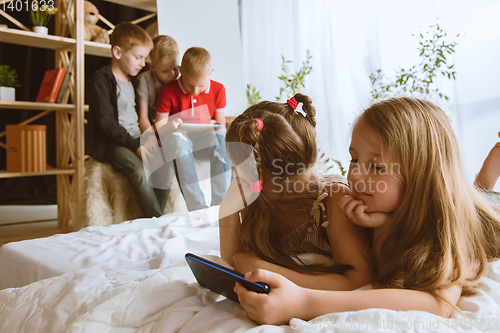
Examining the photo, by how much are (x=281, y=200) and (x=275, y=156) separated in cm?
11

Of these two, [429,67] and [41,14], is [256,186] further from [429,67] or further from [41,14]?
[41,14]

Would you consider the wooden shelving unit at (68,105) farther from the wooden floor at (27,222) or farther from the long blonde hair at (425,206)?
the long blonde hair at (425,206)

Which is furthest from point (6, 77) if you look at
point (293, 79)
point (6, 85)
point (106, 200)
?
point (293, 79)

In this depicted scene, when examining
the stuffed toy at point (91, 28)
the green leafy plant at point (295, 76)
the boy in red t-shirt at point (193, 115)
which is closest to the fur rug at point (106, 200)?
the boy in red t-shirt at point (193, 115)

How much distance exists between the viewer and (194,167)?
1712 mm

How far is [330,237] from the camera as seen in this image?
0.73 meters

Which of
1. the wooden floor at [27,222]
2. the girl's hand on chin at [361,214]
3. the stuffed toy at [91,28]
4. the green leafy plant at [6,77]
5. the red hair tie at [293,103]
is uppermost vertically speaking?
the stuffed toy at [91,28]

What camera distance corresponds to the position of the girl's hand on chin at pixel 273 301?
508 millimetres

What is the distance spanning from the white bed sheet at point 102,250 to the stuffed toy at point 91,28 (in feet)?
5.71

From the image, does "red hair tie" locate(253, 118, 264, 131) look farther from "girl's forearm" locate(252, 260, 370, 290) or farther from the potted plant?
Answer: the potted plant

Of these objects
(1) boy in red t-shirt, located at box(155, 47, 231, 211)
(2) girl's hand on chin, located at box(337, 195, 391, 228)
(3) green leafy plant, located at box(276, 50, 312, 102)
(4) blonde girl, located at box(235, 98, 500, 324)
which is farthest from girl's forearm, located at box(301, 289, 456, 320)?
(3) green leafy plant, located at box(276, 50, 312, 102)

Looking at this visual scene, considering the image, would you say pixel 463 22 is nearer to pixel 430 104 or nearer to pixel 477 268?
pixel 430 104

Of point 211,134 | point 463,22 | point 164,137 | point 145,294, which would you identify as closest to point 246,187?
point 145,294

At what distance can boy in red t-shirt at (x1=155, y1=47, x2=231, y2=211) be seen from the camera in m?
1.67
